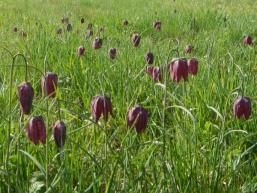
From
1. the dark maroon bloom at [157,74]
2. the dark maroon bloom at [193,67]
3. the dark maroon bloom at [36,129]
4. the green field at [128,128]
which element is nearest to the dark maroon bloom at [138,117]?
the green field at [128,128]

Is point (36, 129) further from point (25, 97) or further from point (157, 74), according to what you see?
point (157, 74)

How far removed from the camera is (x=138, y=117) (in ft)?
4.50

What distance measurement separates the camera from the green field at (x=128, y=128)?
1.45 m

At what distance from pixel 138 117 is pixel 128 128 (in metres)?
0.22

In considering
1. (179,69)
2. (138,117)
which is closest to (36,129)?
(138,117)

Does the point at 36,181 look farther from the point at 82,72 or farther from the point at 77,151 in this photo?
the point at 82,72

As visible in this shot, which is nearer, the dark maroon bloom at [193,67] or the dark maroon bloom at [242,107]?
the dark maroon bloom at [242,107]

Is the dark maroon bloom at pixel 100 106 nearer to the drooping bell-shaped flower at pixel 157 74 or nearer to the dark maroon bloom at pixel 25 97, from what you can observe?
the dark maroon bloom at pixel 25 97

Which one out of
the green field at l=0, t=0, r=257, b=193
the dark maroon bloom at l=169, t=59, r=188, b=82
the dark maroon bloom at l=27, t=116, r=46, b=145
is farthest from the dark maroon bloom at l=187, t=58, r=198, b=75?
the dark maroon bloom at l=27, t=116, r=46, b=145

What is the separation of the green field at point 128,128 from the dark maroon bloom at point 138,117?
4 cm

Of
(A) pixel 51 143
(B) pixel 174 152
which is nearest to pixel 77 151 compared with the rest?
(A) pixel 51 143

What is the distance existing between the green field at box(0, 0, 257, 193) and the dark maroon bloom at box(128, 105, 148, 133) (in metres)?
0.04

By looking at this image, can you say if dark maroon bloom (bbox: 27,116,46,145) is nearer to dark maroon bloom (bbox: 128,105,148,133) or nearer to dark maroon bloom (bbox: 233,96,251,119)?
dark maroon bloom (bbox: 128,105,148,133)

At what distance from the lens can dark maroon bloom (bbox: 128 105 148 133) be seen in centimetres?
137
